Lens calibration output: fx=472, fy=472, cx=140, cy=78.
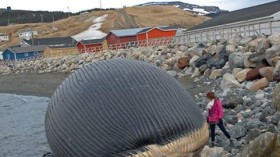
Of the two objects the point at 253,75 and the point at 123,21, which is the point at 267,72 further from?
the point at 123,21

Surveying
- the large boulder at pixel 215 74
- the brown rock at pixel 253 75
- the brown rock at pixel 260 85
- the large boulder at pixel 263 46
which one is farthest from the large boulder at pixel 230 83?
the large boulder at pixel 215 74

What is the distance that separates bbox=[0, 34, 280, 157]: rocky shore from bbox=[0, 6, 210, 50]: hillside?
307ft

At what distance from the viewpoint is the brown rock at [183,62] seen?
2712 cm

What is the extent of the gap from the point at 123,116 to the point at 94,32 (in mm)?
124044

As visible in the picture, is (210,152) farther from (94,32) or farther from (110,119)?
(94,32)

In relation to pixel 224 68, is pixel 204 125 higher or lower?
higher

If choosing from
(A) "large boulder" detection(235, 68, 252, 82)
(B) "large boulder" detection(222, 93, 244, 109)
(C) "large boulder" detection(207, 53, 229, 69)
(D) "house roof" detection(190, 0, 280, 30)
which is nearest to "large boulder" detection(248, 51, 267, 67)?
(A) "large boulder" detection(235, 68, 252, 82)

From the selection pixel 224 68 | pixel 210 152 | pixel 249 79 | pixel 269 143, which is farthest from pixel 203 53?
pixel 269 143

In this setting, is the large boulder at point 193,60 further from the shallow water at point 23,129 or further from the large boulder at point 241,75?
the shallow water at point 23,129

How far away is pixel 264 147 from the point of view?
6477mm

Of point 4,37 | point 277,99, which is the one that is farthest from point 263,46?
point 4,37

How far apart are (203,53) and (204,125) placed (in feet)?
73.2

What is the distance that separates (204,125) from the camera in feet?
14.1

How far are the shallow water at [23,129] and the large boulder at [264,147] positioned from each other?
26.6 feet
